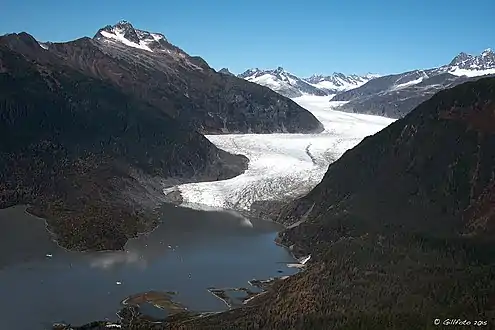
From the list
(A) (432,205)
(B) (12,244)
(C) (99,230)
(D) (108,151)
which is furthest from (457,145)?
(D) (108,151)

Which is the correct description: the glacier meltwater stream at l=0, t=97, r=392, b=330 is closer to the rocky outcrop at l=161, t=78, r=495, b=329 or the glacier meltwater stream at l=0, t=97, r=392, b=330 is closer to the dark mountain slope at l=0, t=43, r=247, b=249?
the dark mountain slope at l=0, t=43, r=247, b=249

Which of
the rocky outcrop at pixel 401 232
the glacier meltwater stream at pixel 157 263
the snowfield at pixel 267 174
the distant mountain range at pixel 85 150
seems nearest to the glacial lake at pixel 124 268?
the glacier meltwater stream at pixel 157 263

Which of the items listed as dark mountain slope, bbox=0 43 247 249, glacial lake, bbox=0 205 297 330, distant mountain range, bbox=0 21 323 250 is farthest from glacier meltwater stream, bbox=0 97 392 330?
dark mountain slope, bbox=0 43 247 249

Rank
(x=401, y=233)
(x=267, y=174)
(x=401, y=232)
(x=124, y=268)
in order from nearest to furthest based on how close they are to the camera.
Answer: (x=401, y=233) → (x=401, y=232) → (x=124, y=268) → (x=267, y=174)

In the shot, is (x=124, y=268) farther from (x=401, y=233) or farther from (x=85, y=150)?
(x=85, y=150)

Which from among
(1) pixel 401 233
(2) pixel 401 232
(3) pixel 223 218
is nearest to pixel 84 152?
(3) pixel 223 218

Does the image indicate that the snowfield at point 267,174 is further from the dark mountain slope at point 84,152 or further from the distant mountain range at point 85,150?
the dark mountain slope at point 84,152
